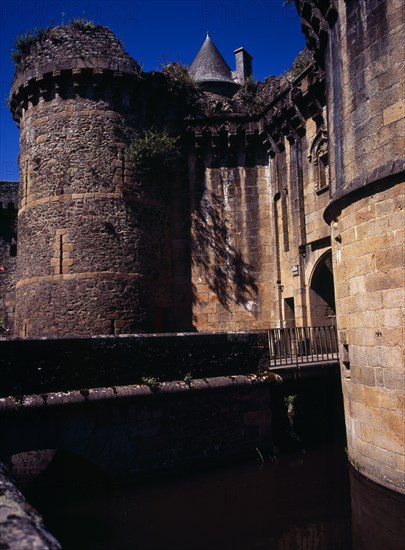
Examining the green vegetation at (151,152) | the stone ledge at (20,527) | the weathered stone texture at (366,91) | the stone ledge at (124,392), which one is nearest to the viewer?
the stone ledge at (20,527)

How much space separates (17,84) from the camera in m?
14.5

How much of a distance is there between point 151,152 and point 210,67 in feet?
28.9

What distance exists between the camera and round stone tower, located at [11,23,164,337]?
12961 mm

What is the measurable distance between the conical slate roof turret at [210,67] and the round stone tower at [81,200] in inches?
269

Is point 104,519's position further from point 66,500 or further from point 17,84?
point 17,84

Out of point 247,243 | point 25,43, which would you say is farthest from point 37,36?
point 247,243

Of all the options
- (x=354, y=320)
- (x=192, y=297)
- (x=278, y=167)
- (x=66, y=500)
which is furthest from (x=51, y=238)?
(x=354, y=320)

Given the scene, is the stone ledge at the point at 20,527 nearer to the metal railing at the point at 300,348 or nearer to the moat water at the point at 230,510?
the moat water at the point at 230,510

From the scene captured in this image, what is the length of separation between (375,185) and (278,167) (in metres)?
7.50

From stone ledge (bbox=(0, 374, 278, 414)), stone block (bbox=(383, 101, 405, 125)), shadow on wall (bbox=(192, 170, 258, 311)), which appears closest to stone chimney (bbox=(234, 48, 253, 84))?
shadow on wall (bbox=(192, 170, 258, 311))

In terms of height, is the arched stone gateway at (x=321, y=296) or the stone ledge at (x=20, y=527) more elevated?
the arched stone gateway at (x=321, y=296)

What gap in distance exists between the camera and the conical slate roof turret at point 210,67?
20047mm

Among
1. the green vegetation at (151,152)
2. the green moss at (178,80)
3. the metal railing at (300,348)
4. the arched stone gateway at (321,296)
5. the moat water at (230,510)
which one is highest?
the green moss at (178,80)


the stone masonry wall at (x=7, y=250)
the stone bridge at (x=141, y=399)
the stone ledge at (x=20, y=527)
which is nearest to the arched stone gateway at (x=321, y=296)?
the stone bridge at (x=141, y=399)
